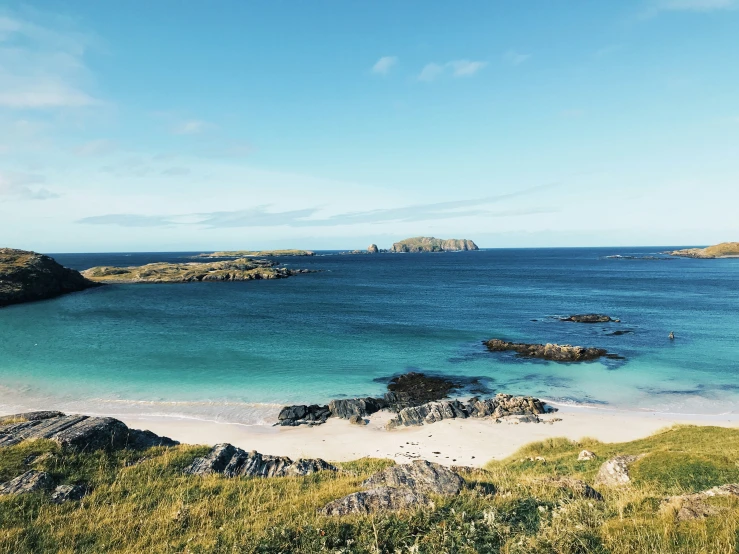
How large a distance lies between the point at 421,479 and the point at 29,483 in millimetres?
13679

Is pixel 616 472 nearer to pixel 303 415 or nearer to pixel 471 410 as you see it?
pixel 471 410

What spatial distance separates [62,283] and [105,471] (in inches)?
5136

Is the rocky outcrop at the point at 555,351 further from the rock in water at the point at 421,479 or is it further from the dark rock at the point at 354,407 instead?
the rock in water at the point at 421,479

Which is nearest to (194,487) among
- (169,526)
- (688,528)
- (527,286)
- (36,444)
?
(169,526)

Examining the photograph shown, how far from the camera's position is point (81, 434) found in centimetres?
1719

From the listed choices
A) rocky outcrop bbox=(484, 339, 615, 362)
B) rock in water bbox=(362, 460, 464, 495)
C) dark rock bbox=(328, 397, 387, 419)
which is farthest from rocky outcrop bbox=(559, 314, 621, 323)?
rock in water bbox=(362, 460, 464, 495)

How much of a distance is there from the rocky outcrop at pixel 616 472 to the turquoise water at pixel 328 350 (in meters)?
22.7

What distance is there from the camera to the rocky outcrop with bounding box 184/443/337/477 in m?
16.8

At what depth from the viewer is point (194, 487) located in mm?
14523

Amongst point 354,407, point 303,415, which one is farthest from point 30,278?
point 354,407

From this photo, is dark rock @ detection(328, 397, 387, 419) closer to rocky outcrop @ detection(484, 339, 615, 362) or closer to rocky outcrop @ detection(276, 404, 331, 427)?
rocky outcrop @ detection(276, 404, 331, 427)

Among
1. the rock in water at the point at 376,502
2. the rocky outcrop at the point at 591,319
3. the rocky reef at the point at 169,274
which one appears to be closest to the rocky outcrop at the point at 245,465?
the rock in water at the point at 376,502

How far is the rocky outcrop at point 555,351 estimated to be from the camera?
52.3m

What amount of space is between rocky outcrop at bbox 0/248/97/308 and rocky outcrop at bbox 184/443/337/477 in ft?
357
